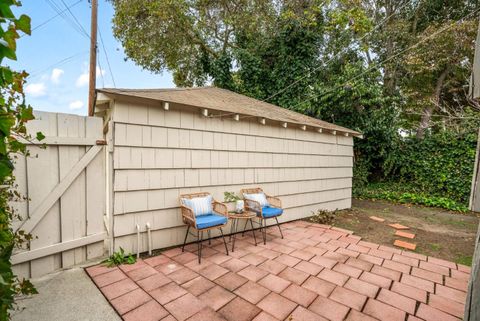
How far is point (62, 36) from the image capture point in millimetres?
6906

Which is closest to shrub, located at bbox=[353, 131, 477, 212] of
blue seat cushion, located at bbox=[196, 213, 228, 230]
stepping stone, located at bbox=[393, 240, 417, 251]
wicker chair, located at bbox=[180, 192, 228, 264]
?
stepping stone, located at bbox=[393, 240, 417, 251]

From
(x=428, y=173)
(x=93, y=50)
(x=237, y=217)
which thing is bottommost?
(x=237, y=217)

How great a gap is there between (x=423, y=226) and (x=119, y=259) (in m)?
5.72

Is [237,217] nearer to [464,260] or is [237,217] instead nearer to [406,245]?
[406,245]

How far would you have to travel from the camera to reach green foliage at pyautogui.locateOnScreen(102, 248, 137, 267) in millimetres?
2850

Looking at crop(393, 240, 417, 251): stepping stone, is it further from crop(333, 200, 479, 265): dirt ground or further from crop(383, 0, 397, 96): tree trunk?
crop(383, 0, 397, 96): tree trunk

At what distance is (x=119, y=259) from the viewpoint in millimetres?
2887

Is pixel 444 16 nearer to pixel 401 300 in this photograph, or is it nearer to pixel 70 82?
pixel 401 300

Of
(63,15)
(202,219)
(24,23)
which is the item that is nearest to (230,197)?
(202,219)

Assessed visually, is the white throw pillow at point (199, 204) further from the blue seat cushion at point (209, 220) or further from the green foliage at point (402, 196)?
the green foliage at point (402, 196)

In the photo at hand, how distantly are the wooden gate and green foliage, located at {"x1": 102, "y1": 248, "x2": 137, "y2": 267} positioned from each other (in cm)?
27

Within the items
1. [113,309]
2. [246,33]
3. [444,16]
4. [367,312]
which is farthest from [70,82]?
[444,16]

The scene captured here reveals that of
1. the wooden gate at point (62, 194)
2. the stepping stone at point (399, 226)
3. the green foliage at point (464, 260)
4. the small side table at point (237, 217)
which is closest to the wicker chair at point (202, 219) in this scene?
the small side table at point (237, 217)

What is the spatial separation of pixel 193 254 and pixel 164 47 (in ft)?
29.3
